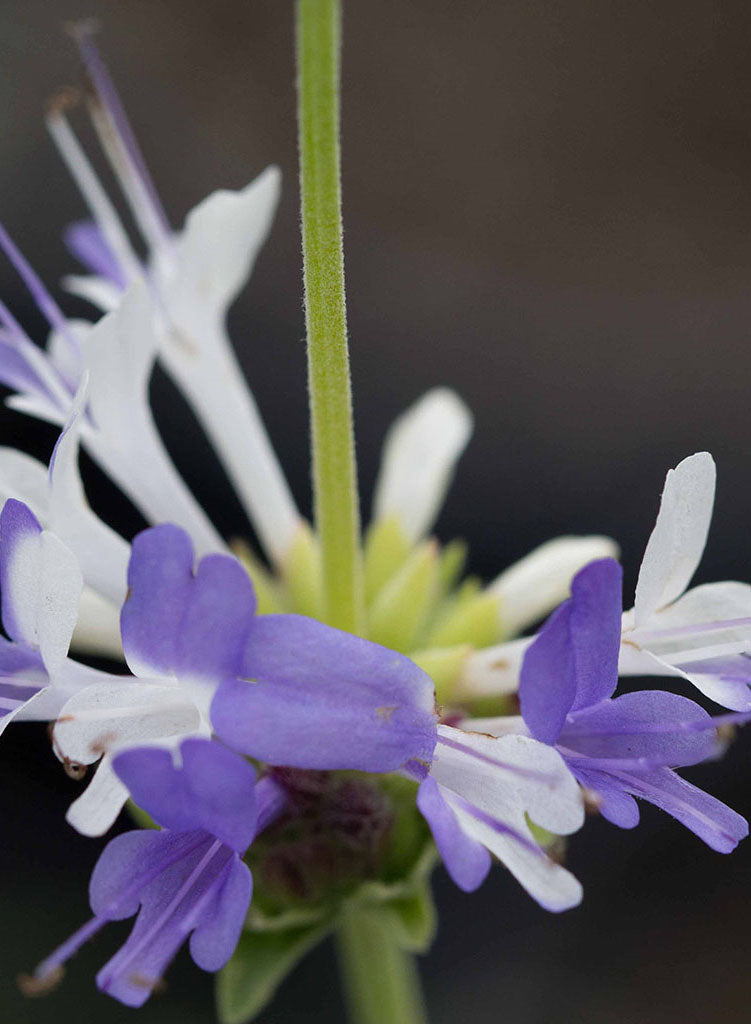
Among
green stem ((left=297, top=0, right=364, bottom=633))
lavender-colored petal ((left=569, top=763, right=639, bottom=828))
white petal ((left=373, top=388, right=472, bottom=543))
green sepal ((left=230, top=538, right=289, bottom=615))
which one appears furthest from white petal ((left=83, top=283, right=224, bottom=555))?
lavender-colored petal ((left=569, top=763, right=639, bottom=828))

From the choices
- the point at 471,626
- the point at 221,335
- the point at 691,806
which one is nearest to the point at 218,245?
the point at 221,335

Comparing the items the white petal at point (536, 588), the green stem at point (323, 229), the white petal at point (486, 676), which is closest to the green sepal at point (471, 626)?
the white petal at point (536, 588)

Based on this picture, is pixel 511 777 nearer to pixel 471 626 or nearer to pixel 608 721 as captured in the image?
pixel 608 721

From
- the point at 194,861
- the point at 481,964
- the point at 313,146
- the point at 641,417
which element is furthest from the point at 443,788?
the point at 641,417

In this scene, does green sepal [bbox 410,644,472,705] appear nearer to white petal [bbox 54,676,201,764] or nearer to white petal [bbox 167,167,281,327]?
white petal [bbox 54,676,201,764]

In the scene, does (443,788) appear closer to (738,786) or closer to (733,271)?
(738,786)

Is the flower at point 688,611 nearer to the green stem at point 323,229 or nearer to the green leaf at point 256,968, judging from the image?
the green stem at point 323,229
